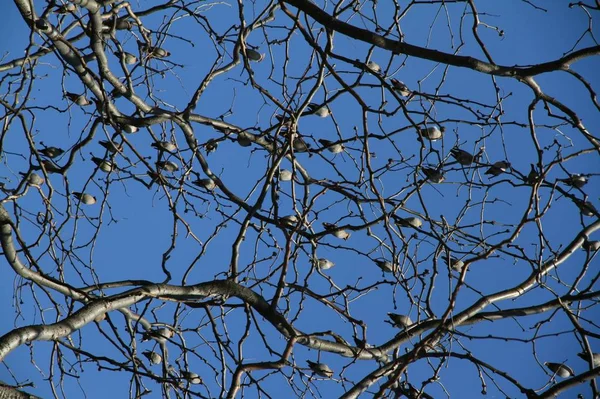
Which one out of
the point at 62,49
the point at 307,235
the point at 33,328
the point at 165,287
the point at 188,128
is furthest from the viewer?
the point at 188,128

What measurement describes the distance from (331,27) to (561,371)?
1621 mm

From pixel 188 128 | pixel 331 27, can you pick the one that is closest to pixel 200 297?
pixel 188 128

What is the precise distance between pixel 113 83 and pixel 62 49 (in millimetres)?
260

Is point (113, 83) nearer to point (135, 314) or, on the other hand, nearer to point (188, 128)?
point (188, 128)

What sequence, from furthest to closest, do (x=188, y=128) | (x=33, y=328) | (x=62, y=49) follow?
(x=188, y=128) → (x=62, y=49) → (x=33, y=328)

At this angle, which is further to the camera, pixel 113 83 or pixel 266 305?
pixel 113 83

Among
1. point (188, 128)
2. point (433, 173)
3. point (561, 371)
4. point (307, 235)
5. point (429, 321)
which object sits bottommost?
point (561, 371)

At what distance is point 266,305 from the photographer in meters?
2.63

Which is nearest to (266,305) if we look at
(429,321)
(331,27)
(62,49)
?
(429,321)

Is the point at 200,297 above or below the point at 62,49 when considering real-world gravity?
below

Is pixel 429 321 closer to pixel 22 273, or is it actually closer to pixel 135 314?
pixel 135 314

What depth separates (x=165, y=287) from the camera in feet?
8.14

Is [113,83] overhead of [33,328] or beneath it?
overhead

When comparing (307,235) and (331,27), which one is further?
(307,235)
